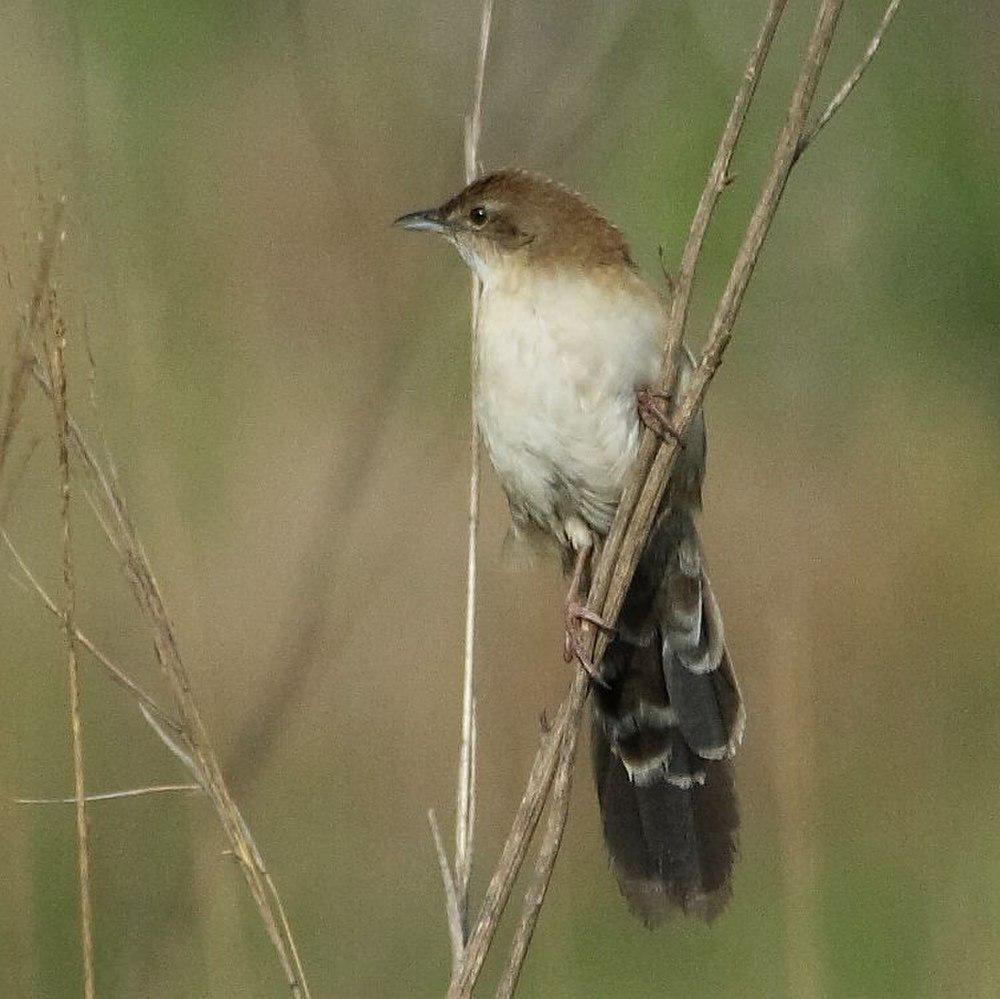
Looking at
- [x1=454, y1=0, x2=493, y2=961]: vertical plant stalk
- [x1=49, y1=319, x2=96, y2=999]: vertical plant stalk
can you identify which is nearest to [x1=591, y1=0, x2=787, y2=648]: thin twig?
[x1=454, y1=0, x2=493, y2=961]: vertical plant stalk

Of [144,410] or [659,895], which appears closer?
[659,895]

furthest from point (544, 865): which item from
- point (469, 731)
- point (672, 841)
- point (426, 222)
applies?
point (426, 222)

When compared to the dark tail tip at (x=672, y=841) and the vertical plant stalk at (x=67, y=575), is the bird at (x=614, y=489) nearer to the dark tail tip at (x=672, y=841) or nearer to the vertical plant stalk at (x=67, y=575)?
the dark tail tip at (x=672, y=841)

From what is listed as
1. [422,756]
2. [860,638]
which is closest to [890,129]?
[860,638]

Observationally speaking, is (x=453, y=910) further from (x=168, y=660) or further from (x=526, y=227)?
(x=526, y=227)

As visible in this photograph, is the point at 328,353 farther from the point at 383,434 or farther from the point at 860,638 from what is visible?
the point at 860,638
